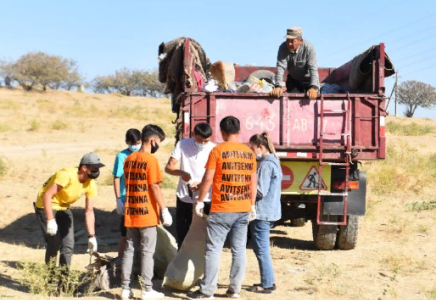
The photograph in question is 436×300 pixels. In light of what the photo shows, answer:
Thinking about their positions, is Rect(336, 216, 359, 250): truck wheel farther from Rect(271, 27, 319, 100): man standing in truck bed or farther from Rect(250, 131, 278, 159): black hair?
Rect(250, 131, 278, 159): black hair

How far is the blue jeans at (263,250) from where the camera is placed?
612 centimetres

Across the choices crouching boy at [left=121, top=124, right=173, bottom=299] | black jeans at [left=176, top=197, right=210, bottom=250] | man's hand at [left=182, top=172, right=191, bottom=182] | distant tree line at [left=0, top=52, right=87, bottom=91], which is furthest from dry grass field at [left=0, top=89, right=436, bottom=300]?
distant tree line at [left=0, top=52, right=87, bottom=91]

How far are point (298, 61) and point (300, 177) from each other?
177cm

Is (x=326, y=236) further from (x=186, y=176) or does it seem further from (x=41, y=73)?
(x=41, y=73)

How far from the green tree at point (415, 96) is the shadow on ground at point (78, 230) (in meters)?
57.1

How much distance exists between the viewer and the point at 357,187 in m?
7.92

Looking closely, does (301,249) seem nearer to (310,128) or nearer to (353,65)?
(310,128)

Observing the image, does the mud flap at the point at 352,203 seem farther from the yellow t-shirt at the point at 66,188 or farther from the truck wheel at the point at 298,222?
the yellow t-shirt at the point at 66,188

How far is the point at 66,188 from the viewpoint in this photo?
588cm

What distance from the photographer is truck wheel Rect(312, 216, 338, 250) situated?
26.9 ft

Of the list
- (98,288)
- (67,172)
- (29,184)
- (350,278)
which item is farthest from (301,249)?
(29,184)

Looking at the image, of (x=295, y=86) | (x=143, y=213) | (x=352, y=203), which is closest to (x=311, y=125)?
(x=352, y=203)

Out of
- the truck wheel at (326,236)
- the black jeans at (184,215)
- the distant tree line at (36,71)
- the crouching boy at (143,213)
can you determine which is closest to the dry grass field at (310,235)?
the truck wheel at (326,236)

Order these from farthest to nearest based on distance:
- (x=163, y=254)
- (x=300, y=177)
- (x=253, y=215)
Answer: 1. (x=300, y=177)
2. (x=163, y=254)
3. (x=253, y=215)
